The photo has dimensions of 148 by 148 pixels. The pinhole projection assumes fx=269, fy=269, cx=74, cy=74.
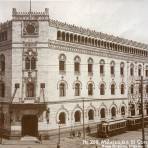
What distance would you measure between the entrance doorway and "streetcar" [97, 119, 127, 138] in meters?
8.82

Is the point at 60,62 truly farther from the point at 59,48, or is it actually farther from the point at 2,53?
the point at 2,53

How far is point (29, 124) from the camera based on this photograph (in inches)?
1347

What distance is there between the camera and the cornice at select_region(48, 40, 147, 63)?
3583cm

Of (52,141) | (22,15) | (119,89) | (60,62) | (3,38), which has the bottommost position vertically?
(52,141)

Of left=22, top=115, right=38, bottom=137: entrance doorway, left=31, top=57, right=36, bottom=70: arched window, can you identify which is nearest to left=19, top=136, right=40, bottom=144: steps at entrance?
left=22, top=115, right=38, bottom=137: entrance doorway

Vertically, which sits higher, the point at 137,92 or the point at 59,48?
the point at 59,48

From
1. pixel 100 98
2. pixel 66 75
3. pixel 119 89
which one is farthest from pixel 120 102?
pixel 66 75

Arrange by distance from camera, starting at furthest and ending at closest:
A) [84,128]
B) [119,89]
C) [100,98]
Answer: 1. [119,89]
2. [100,98]
3. [84,128]

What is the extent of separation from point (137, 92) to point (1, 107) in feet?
84.7

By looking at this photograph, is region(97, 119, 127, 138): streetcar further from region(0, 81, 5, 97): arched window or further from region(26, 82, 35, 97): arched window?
region(0, 81, 5, 97): arched window

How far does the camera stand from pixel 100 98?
138ft

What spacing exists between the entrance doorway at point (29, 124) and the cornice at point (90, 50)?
31.3 feet

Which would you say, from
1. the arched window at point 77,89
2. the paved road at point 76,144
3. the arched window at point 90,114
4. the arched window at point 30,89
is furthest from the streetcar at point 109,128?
the arched window at point 30,89

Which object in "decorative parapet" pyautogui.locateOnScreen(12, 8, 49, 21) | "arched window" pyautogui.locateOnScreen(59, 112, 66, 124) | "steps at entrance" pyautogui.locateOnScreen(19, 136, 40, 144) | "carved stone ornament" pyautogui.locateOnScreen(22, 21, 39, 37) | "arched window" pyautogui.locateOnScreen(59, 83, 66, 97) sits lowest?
"steps at entrance" pyautogui.locateOnScreen(19, 136, 40, 144)
